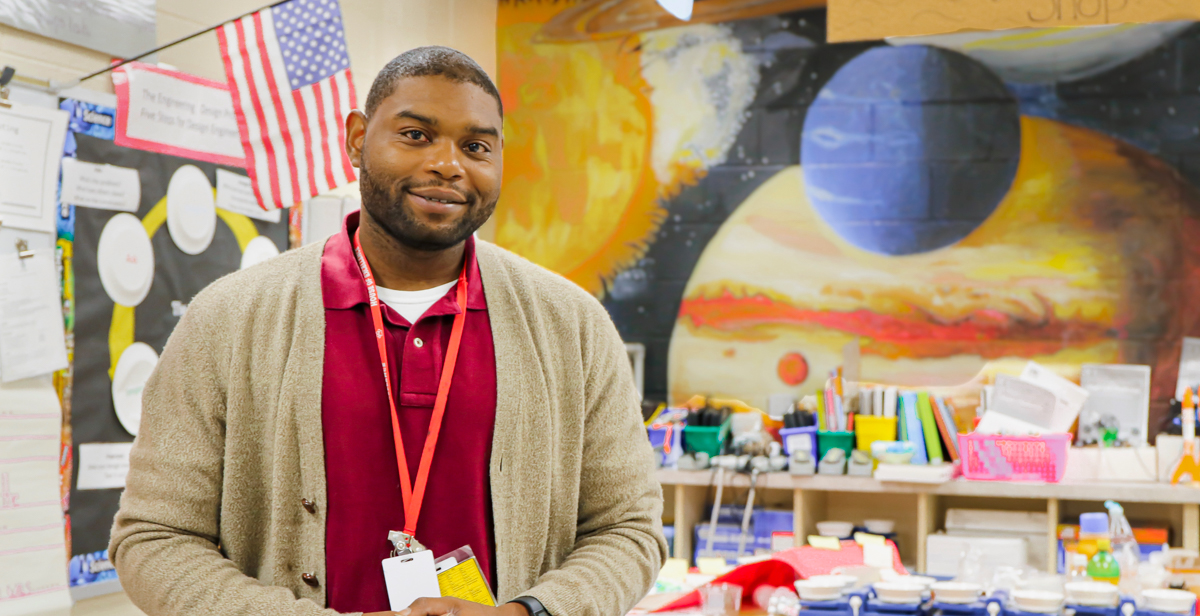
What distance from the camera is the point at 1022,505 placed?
13.3 feet

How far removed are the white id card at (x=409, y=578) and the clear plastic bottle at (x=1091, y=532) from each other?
2.56 metres

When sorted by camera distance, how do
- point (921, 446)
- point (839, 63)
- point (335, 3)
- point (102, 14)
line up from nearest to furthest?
point (102, 14)
point (335, 3)
point (921, 446)
point (839, 63)

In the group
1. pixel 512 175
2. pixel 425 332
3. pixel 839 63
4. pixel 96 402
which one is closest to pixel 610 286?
pixel 512 175

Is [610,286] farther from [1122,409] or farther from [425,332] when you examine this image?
[425,332]

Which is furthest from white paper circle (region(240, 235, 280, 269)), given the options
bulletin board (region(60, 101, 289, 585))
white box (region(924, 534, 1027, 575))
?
white box (region(924, 534, 1027, 575))

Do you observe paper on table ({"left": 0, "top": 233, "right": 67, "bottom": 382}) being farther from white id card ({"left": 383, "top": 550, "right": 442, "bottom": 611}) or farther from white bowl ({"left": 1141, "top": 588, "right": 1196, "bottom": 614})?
white bowl ({"left": 1141, "top": 588, "right": 1196, "bottom": 614})

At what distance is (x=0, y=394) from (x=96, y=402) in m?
0.29

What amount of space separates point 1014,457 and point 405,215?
10.3 feet

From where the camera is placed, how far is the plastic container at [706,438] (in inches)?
162

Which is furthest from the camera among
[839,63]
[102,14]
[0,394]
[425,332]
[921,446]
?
[839,63]

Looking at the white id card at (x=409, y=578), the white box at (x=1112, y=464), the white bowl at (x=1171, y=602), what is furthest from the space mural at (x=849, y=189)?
the white id card at (x=409, y=578)

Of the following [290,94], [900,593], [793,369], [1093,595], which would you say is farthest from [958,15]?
[793,369]

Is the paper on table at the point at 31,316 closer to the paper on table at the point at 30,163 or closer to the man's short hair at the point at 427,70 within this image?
the paper on table at the point at 30,163

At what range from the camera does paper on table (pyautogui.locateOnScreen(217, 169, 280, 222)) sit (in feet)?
10.3
